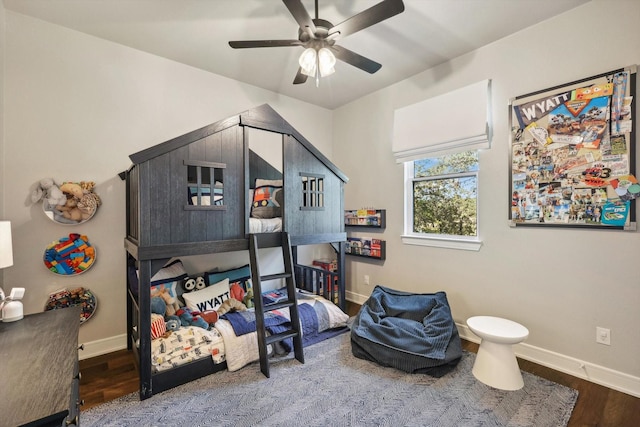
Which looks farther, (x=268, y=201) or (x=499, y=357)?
(x=268, y=201)

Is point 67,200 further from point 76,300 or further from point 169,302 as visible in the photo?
point 169,302

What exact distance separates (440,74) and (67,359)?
12.0ft

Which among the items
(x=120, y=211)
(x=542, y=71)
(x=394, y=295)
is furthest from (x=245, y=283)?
(x=542, y=71)

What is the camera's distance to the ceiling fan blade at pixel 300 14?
168 cm

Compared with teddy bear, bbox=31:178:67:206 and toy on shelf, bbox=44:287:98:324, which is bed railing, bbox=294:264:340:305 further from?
teddy bear, bbox=31:178:67:206

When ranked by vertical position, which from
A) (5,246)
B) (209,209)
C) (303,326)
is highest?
(209,209)

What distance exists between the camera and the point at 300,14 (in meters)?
1.76

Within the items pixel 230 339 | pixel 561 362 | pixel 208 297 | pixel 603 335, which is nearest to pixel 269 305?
pixel 230 339

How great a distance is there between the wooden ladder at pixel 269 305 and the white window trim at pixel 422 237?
1.54 meters

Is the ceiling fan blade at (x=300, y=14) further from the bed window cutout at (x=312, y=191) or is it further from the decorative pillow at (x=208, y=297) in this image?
the decorative pillow at (x=208, y=297)

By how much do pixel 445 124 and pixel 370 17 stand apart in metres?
1.62

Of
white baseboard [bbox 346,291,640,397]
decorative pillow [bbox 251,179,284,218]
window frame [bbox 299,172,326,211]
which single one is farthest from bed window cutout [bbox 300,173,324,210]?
white baseboard [bbox 346,291,640,397]

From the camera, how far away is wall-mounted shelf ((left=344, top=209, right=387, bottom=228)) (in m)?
3.70

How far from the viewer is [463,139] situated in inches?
114
